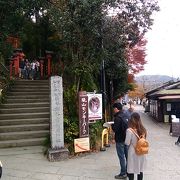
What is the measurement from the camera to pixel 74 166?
1067 centimetres

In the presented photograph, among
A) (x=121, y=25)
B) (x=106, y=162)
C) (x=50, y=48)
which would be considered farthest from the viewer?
(x=50, y=48)

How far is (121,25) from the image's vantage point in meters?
16.3

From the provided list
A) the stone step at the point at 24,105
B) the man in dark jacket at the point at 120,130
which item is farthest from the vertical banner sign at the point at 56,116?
the stone step at the point at 24,105

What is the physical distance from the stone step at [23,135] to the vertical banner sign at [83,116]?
4.72 feet

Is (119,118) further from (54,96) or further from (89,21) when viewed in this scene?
(89,21)

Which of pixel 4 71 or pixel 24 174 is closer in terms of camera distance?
pixel 24 174

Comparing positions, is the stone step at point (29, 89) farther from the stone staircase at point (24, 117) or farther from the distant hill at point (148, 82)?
the distant hill at point (148, 82)

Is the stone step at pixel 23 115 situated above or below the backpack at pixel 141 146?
above

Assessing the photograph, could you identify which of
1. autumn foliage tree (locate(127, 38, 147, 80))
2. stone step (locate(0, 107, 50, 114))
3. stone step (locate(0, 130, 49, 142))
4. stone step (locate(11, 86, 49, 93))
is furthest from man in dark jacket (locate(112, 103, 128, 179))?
autumn foliage tree (locate(127, 38, 147, 80))

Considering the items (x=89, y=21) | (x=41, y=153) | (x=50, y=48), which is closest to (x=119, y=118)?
(x=41, y=153)

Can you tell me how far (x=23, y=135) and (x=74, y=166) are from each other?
313cm

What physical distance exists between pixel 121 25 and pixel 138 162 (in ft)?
30.2

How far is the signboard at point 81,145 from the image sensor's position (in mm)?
12234

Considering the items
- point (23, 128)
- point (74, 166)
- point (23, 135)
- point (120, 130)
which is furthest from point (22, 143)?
point (120, 130)
